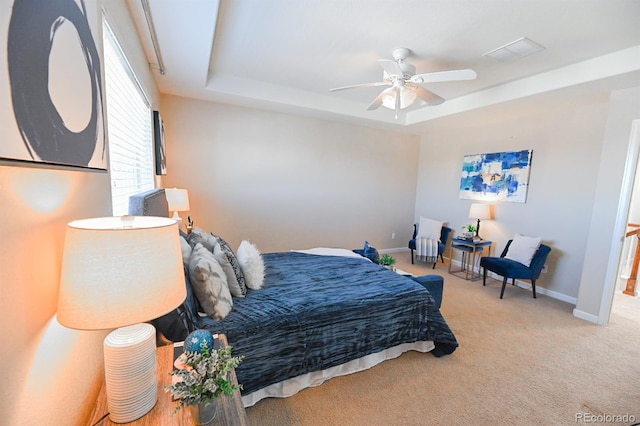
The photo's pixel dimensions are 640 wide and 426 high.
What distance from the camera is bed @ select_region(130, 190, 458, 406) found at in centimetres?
163

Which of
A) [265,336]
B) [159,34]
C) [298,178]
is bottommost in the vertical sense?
[265,336]

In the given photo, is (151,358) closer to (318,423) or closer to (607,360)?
(318,423)

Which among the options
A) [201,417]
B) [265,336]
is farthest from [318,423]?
[201,417]

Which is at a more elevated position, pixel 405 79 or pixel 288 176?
pixel 405 79

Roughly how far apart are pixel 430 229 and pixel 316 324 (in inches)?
146

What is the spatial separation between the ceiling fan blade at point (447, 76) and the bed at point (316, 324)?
6.04ft

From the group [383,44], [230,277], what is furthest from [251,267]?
[383,44]

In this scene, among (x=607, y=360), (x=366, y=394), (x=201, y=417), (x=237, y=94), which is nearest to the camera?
(x=201, y=417)

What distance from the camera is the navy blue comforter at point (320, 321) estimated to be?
165 cm

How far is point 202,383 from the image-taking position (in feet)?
2.69

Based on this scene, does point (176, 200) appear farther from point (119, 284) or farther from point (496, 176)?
point (496, 176)

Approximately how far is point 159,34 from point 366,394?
3.09m

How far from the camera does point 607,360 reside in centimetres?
A: 230

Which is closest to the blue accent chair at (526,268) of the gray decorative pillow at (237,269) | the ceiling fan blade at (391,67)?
the ceiling fan blade at (391,67)
